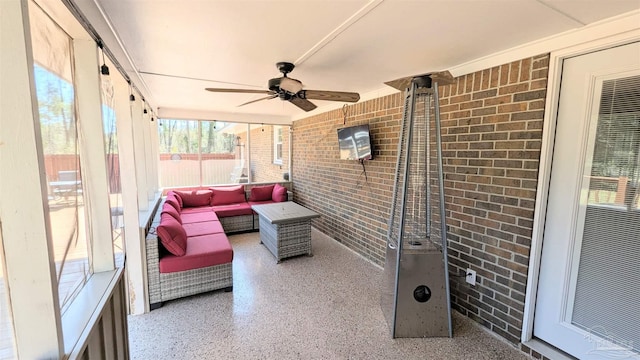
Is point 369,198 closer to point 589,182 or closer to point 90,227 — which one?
point 589,182

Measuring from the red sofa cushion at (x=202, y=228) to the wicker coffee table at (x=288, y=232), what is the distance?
2.10 feet

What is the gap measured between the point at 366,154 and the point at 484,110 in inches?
58.2

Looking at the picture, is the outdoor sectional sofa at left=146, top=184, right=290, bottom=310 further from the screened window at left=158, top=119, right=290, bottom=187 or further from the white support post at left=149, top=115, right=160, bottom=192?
the screened window at left=158, top=119, right=290, bottom=187

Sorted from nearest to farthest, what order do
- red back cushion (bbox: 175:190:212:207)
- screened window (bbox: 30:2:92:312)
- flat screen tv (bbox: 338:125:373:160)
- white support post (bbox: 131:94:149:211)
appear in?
screened window (bbox: 30:2:92:312) < white support post (bbox: 131:94:149:211) < flat screen tv (bbox: 338:125:373:160) < red back cushion (bbox: 175:190:212:207)

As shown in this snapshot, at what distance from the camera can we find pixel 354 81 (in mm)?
3033

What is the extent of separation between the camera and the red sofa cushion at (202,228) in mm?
3316

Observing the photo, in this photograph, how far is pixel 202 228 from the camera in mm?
3531

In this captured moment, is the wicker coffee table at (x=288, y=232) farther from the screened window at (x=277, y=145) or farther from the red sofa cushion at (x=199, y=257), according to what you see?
the screened window at (x=277, y=145)

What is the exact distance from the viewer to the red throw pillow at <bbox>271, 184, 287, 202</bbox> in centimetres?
Result: 536

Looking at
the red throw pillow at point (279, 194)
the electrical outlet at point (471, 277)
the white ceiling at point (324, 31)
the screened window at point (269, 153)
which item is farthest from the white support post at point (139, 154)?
the electrical outlet at point (471, 277)

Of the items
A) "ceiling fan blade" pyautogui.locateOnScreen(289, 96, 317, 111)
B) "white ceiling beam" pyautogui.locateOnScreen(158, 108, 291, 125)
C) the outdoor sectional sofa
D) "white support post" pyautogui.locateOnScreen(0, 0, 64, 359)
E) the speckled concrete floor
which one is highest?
"white ceiling beam" pyautogui.locateOnScreen(158, 108, 291, 125)

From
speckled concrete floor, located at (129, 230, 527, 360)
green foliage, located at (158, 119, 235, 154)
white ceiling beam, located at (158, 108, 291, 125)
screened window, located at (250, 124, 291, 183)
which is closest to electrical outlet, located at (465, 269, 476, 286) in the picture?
speckled concrete floor, located at (129, 230, 527, 360)

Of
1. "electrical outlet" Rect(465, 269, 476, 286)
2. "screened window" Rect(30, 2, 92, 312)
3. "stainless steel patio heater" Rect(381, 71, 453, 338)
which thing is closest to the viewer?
"screened window" Rect(30, 2, 92, 312)

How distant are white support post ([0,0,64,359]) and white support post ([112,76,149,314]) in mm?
1621
